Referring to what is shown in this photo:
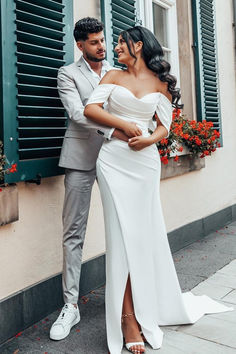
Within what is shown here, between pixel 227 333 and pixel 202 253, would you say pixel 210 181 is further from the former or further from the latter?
pixel 227 333

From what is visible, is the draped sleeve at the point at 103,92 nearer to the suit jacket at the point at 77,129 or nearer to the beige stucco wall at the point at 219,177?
the suit jacket at the point at 77,129

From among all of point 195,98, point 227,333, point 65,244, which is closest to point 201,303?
point 227,333

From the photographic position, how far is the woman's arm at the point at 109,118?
2533 millimetres

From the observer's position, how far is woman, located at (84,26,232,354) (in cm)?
255

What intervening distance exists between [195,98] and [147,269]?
3434 mm

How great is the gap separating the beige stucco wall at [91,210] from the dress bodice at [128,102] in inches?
35.1

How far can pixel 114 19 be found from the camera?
3.86m

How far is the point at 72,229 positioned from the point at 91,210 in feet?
2.42

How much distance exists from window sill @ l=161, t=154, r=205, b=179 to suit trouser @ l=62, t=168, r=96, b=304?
1762mm

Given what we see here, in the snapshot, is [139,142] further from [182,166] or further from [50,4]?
[182,166]

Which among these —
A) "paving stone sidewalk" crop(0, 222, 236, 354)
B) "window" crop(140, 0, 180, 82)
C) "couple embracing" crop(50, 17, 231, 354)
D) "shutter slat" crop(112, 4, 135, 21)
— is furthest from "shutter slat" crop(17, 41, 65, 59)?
"window" crop(140, 0, 180, 82)

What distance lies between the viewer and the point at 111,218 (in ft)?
8.51

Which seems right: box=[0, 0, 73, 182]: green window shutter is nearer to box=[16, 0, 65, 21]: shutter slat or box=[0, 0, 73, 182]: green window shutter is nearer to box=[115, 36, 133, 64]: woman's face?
box=[16, 0, 65, 21]: shutter slat

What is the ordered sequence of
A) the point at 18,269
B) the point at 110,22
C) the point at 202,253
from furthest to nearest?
the point at 202,253, the point at 110,22, the point at 18,269
